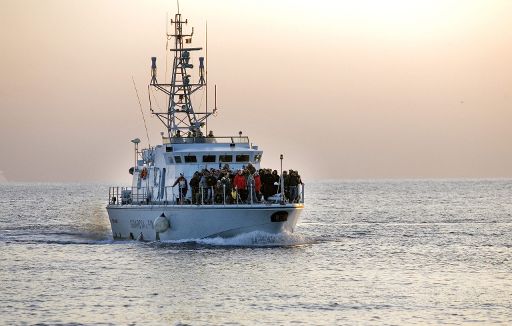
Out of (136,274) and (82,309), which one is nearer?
(82,309)

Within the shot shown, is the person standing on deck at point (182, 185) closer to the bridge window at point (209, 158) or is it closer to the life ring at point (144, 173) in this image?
the bridge window at point (209, 158)

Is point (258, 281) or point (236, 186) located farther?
point (236, 186)

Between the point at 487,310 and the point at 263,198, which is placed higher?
the point at 263,198

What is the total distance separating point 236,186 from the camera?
148 feet

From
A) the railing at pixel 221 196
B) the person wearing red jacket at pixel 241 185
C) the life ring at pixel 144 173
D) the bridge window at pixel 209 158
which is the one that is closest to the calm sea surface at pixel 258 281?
the railing at pixel 221 196

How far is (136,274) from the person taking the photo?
3922cm

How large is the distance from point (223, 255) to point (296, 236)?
228 inches

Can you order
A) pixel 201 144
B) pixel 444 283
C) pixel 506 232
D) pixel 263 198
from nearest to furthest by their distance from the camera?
1. pixel 444 283
2. pixel 263 198
3. pixel 201 144
4. pixel 506 232

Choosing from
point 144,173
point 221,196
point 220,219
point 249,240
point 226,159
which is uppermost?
point 226,159

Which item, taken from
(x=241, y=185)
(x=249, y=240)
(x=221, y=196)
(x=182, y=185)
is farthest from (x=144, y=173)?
(x=241, y=185)

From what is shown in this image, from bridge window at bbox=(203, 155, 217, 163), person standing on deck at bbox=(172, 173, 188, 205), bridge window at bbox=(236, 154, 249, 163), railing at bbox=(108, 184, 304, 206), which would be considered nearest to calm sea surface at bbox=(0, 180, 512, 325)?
railing at bbox=(108, 184, 304, 206)

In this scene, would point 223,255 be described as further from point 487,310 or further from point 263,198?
point 487,310

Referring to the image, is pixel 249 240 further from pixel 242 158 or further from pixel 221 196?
pixel 242 158

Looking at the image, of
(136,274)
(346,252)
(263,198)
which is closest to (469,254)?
(346,252)
